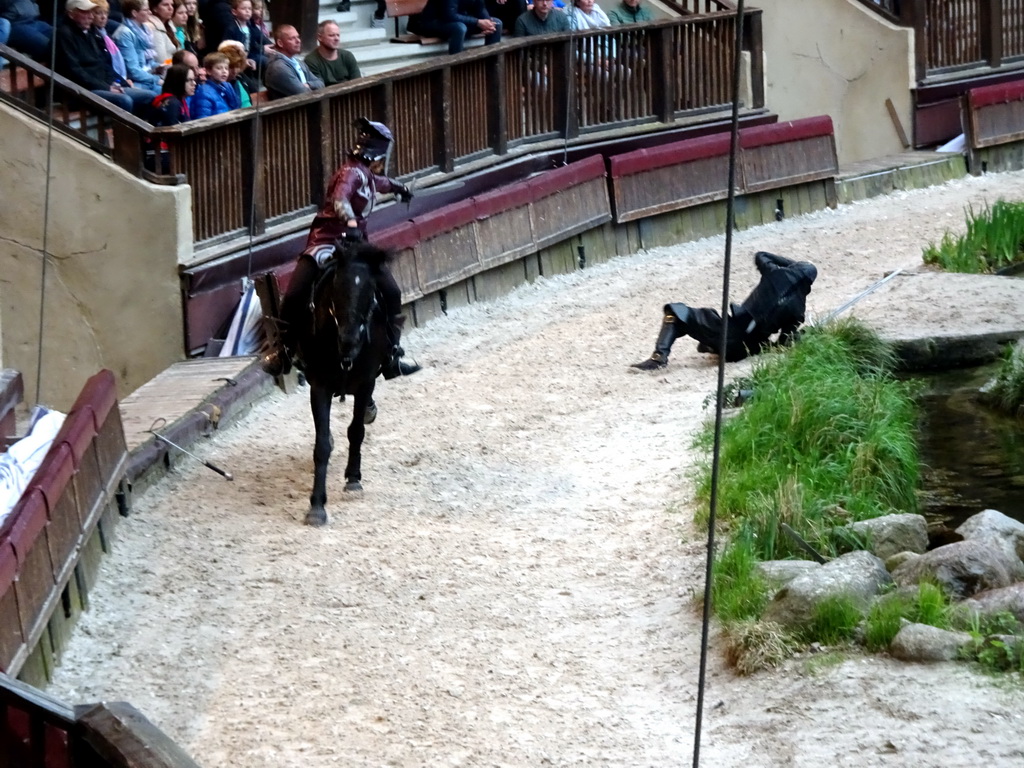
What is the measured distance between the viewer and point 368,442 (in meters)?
11.8

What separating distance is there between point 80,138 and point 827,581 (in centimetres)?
798

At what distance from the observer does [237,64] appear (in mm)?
15078

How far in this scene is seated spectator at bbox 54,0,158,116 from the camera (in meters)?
13.7

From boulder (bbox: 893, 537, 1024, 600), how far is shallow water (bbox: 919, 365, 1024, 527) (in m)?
1.45

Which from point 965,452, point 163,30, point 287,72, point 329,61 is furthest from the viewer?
point 329,61

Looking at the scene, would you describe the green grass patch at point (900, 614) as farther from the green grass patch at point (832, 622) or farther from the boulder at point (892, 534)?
the boulder at point (892, 534)

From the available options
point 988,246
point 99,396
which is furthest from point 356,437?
point 988,246

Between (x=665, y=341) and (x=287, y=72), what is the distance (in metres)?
4.57

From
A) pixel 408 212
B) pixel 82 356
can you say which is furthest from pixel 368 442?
pixel 408 212

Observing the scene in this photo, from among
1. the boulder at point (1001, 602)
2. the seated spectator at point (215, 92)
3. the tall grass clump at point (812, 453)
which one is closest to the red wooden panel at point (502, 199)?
Answer: the seated spectator at point (215, 92)

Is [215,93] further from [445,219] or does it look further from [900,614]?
[900,614]

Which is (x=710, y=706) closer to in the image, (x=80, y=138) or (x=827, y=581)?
(x=827, y=581)

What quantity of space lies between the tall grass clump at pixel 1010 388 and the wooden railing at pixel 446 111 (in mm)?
5818

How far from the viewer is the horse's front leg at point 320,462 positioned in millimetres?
9977
